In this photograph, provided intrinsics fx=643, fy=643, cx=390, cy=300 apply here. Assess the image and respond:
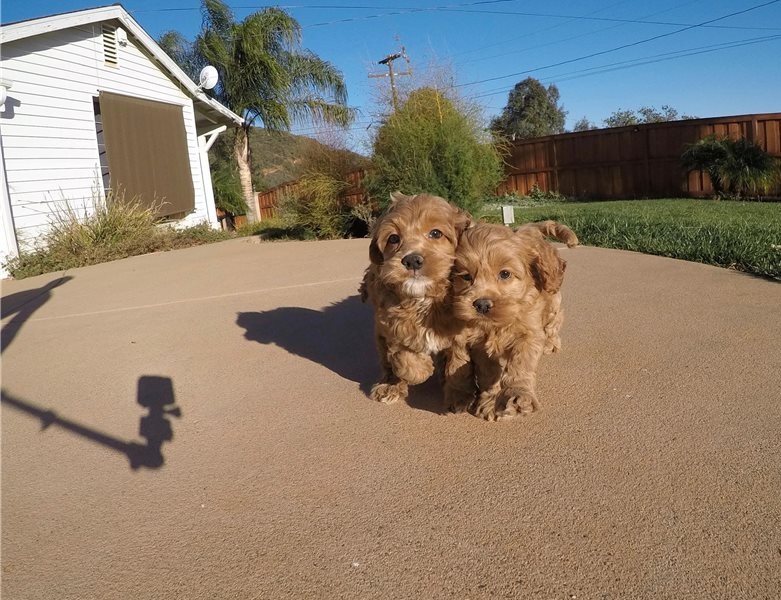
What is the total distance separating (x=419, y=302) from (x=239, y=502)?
4.30ft

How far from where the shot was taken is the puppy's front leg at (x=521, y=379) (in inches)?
131

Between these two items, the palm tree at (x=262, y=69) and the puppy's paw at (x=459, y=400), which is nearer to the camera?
the puppy's paw at (x=459, y=400)

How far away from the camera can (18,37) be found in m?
11.9

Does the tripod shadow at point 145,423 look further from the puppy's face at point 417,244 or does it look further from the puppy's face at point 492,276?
the puppy's face at point 492,276

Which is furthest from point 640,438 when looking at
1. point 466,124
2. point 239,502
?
point 466,124

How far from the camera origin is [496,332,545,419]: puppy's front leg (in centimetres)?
333

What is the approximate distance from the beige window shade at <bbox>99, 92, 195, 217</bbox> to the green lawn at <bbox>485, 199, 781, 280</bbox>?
321 inches

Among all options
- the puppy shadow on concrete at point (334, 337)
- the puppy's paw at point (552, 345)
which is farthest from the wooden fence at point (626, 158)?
the puppy's paw at point (552, 345)

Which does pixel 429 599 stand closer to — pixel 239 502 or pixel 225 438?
pixel 239 502

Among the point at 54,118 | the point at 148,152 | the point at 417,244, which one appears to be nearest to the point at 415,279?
the point at 417,244

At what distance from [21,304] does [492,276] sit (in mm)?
6896

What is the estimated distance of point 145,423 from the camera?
396 cm

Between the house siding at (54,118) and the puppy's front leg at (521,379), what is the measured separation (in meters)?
11.5

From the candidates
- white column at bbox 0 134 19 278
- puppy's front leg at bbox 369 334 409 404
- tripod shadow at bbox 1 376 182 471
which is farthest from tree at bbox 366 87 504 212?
puppy's front leg at bbox 369 334 409 404
